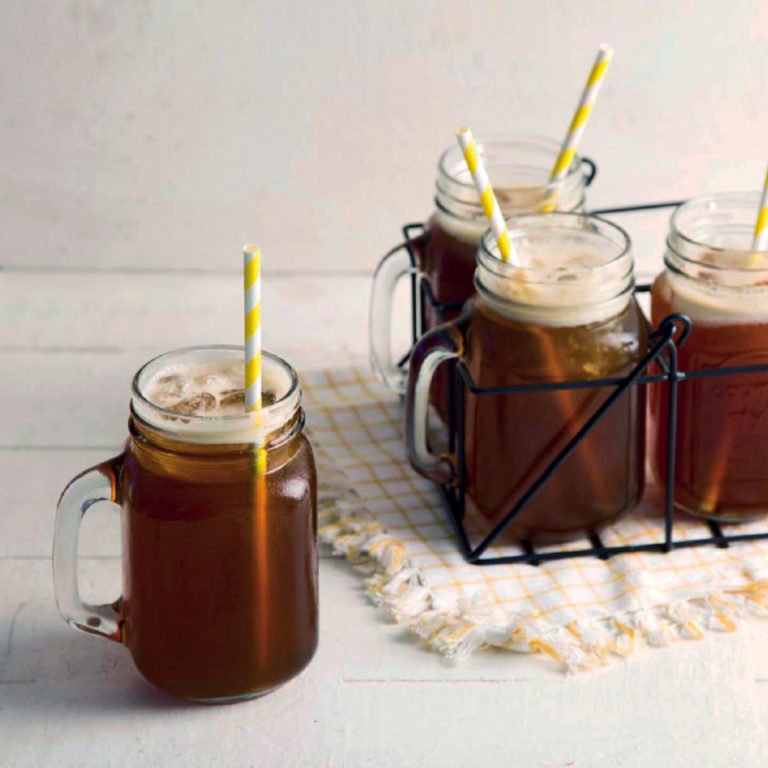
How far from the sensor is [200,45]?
144 cm

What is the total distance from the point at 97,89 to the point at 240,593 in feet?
2.47

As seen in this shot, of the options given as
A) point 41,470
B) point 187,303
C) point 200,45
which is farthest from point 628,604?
point 200,45

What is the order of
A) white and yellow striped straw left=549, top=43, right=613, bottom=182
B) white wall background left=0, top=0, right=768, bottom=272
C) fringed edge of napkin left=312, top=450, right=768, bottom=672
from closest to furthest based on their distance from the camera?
fringed edge of napkin left=312, top=450, right=768, bottom=672, white and yellow striped straw left=549, top=43, right=613, bottom=182, white wall background left=0, top=0, right=768, bottom=272

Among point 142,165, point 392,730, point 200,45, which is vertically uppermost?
point 200,45

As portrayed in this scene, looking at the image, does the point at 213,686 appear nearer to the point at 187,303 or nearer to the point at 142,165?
the point at 187,303

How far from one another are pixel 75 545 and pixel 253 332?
0.18 metres

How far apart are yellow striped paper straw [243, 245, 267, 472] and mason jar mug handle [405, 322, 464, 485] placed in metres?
0.22

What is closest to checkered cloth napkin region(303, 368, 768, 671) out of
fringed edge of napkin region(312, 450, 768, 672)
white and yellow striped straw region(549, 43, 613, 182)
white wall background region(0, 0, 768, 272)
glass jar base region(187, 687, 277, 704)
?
fringed edge of napkin region(312, 450, 768, 672)

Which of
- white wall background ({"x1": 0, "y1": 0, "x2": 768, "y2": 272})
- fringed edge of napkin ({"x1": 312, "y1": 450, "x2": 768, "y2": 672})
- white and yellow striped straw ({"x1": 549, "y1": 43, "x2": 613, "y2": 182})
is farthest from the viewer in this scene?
white wall background ({"x1": 0, "y1": 0, "x2": 768, "y2": 272})

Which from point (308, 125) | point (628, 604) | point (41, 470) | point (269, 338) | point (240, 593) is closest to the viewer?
point (240, 593)

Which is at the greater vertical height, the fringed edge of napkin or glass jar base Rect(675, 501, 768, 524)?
glass jar base Rect(675, 501, 768, 524)

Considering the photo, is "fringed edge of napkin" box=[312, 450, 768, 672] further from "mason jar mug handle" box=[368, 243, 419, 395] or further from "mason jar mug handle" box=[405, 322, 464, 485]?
"mason jar mug handle" box=[368, 243, 419, 395]

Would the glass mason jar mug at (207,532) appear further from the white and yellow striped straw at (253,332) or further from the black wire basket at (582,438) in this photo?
the black wire basket at (582,438)

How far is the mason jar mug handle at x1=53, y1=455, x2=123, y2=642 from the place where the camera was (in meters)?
0.88
